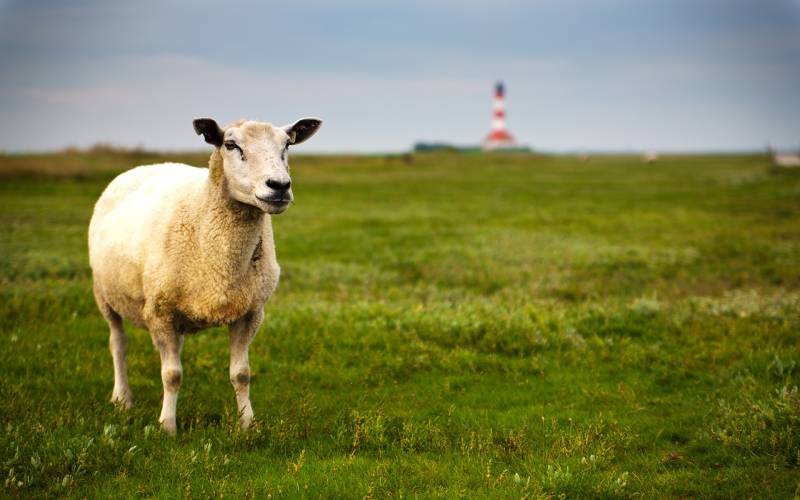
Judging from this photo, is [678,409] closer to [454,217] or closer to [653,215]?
[454,217]

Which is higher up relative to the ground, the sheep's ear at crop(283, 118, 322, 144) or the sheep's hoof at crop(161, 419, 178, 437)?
the sheep's ear at crop(283, 118, 322, 144)

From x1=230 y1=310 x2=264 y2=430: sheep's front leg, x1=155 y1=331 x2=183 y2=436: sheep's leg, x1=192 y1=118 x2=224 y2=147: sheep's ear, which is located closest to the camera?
x1=192 y1=118 x2=224 y2=147: sheep's ear

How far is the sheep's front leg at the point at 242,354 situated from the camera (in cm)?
755

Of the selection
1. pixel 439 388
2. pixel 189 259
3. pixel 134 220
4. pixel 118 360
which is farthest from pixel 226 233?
pixel 439 388

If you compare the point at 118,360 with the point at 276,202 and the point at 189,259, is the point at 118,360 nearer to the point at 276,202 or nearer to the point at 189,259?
the point at 189,259

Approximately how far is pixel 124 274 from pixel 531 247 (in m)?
19.2

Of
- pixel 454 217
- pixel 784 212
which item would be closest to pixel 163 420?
pixel 454 217

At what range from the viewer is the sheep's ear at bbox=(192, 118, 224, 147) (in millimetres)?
6723

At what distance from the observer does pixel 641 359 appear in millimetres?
10352

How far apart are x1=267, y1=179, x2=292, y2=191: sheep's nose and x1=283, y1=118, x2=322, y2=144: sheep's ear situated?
98cm

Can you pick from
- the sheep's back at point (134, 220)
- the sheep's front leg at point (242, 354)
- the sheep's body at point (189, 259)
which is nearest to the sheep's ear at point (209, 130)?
the sheep's body at point (189, 259)

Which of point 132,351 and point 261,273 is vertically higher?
point 261,273

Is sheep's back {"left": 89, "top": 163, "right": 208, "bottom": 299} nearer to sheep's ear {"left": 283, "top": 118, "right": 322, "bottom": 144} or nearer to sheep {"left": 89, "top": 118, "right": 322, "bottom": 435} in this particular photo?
sheep {"left": 89, "top": 118, "right": 322, "bottom": 435}

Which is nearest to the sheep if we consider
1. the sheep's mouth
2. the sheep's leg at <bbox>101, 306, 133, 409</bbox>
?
the sheep's mouth
